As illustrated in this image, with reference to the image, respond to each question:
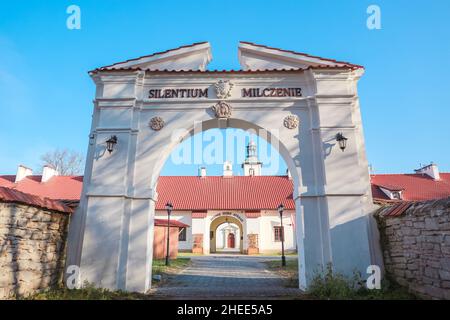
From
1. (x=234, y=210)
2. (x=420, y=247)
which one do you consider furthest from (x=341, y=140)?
(x=234, y=210)

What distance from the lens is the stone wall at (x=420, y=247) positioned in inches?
185

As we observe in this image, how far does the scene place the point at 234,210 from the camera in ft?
95.3

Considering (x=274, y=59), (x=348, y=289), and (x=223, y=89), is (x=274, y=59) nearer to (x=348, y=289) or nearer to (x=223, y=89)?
(x=223, y=89)

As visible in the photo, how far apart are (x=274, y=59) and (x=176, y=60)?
2806 millimetres

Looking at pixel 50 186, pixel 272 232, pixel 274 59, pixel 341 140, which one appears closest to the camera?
pixel 341 140

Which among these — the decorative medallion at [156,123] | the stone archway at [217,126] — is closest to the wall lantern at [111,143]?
the stone archway at [217,126]

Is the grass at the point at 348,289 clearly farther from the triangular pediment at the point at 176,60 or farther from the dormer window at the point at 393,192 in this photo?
the dormer window at the point at 393,192

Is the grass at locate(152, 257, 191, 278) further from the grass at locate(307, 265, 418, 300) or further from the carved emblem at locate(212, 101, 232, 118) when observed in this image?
the carved emblem at locate(212, 101, 232, 118)

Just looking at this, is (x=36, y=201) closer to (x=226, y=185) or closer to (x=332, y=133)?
(x=332, y=133)

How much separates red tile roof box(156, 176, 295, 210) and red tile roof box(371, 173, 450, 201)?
8.58 metres

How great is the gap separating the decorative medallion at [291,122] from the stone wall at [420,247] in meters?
2.93

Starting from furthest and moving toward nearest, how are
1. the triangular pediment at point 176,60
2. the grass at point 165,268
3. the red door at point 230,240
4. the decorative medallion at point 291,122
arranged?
the red door at point 230,240
the grass at point 165,268
the triangular pediment at point 176,60
the decorative medallion at point 291,122

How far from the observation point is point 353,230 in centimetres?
662

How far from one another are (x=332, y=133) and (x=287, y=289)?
164 inches
